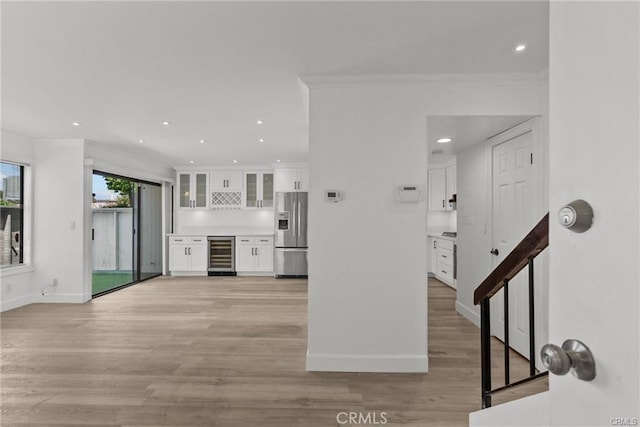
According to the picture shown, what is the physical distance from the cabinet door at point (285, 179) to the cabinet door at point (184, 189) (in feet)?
6.94

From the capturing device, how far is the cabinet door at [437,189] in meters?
5.99

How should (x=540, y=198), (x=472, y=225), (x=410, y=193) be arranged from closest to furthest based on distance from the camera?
(x=410, y=193) → (x=540, y=198) → (x=472, y=225)

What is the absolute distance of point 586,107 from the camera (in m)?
0.51

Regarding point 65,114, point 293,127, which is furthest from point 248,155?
point 65,114

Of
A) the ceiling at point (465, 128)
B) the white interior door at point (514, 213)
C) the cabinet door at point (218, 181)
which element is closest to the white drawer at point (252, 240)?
the cabinet door at point (218, 181)

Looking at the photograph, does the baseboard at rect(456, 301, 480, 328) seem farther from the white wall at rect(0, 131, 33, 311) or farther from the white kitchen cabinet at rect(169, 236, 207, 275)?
the white wall at rect(0, 131, 33, 311)

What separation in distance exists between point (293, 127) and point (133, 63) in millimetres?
1987

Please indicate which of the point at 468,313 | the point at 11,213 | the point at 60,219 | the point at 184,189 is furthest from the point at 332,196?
the point at 184,189

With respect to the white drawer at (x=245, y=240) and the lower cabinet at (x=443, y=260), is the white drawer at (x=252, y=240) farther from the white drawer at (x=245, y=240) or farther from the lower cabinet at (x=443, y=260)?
the lower cabinet at (x=443, y=260)

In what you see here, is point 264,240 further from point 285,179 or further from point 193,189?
point 193,189

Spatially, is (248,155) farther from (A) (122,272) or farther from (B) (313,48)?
(B) (313,48)

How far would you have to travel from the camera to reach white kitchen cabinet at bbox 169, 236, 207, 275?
21.9 ft

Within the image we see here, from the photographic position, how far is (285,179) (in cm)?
661

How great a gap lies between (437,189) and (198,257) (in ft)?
17.2
